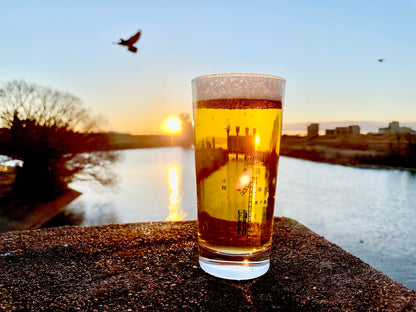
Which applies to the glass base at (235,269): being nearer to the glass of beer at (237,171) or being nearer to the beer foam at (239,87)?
the glass of beer at (237,171)

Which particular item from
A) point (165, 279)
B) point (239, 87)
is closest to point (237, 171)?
point (239, 87)

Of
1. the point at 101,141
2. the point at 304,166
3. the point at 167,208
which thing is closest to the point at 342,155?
the point at 304,166

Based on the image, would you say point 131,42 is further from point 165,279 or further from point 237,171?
point 165,279

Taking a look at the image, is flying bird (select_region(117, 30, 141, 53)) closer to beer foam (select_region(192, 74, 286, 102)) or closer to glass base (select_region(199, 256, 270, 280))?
beer foam (select_region(192, 74, 286, 102))

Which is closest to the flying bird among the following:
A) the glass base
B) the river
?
the glass base

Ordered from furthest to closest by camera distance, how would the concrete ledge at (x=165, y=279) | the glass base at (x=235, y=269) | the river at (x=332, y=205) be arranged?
1. the river at (x=332, y=205)
2. the glass base at (x=235, y=269)
3. the concrete ledge at (x=165, y=279)

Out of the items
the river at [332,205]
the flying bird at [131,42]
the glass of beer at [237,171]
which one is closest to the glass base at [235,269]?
the glass of beer at [237,171]

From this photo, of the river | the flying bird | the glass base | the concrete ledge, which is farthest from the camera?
the river
